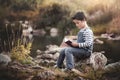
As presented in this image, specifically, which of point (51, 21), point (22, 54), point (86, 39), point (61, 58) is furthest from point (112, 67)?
point (22, 54)

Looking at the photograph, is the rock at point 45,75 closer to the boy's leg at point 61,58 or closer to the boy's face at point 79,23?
the boy's leg at point 61,58

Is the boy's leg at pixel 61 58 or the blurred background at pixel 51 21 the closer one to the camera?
the boy's leg at pixel 61 58

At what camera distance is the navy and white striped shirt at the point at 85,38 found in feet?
22.0

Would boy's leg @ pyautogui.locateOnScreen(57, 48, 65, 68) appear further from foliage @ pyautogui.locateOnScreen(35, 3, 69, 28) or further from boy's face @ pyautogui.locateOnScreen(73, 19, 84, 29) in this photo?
foliage @ pyautogui.locateOnScreen(35, 3, 69, 28)

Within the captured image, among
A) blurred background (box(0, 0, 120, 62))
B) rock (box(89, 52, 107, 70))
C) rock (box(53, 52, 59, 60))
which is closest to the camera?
rock (box(89, 52, 107, 70))

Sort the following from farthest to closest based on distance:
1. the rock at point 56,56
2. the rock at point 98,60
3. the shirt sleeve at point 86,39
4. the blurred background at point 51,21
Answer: the blurred background at point 51,21
the rock at point 56,56
the rock at point 98,60
the shirt sleeve at point 86,39

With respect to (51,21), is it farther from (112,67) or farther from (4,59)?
(112,67)

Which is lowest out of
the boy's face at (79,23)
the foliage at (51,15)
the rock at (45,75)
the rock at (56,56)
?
the rock at (45,75)

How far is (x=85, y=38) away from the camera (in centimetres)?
670

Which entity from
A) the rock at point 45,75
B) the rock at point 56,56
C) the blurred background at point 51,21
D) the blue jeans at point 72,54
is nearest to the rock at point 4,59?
the blurred background at point 51,21

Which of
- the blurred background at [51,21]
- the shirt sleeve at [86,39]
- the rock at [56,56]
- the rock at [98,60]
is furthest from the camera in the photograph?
the blurred background at [51,21]

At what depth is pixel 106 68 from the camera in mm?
6895

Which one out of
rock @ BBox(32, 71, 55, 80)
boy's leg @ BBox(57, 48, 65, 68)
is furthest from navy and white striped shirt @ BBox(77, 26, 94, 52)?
rock @ BBox(32, 71, 55, 80)

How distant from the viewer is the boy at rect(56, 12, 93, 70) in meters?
6.71
